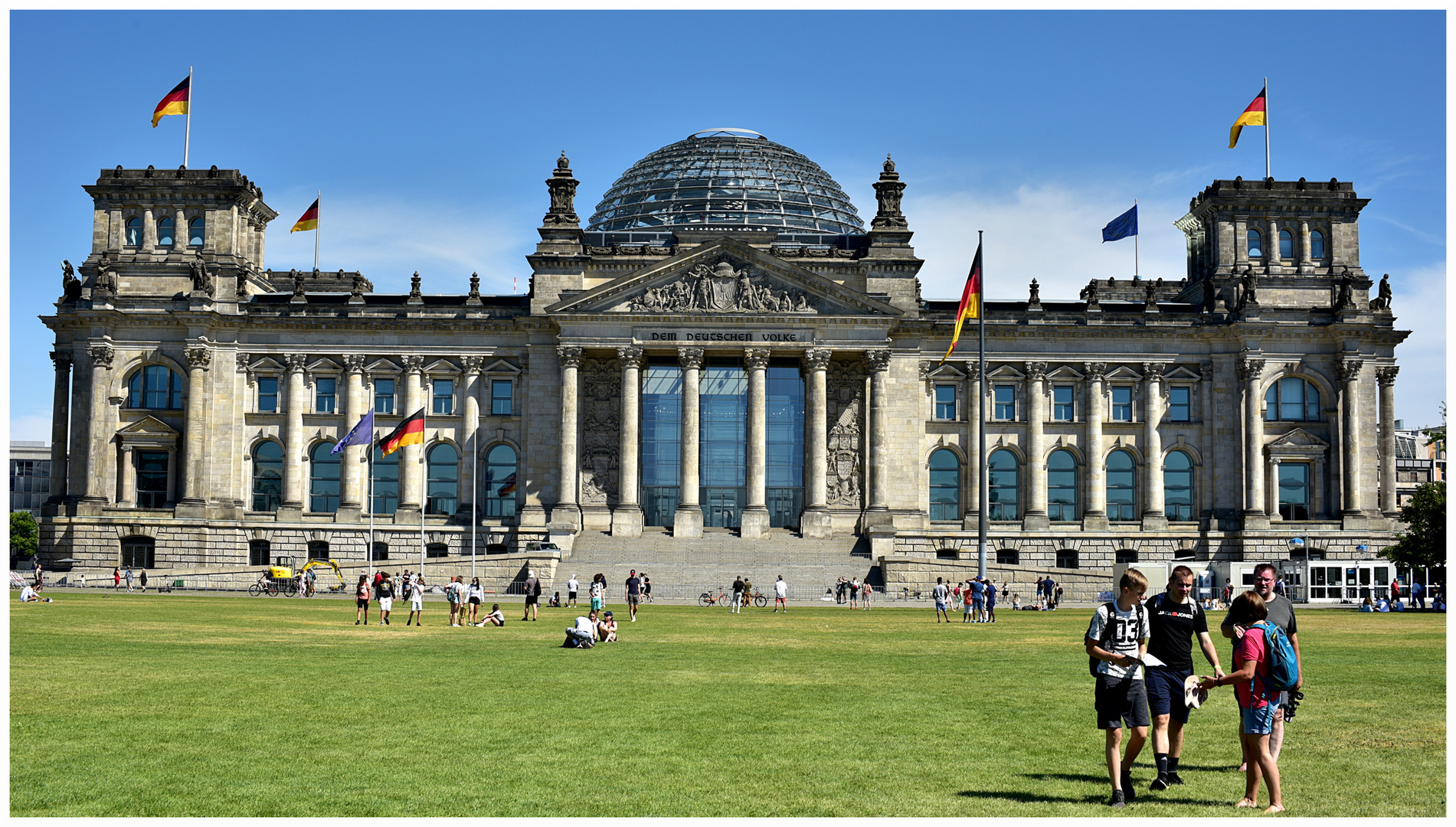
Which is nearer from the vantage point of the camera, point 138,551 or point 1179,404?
point 138,551

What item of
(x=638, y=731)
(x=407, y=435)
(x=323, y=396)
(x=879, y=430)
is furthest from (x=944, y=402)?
(x=638, y=731)

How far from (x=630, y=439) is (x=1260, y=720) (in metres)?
68.7

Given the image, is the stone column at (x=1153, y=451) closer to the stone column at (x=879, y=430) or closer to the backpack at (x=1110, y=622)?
the stone column at (x=879, y=430)

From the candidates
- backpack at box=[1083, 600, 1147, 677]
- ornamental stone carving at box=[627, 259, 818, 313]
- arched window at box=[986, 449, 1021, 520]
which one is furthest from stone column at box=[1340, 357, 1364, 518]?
backpack at box=[1083, 600, 1147, 677]

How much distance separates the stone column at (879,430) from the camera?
83688 millimetres

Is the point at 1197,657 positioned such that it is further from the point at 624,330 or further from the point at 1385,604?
the point at 624,330

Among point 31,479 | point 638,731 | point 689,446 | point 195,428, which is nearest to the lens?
point 638,731

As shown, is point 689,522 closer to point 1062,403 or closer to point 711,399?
point 711,399

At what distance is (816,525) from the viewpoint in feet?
271

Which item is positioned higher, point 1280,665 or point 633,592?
point 1280,665

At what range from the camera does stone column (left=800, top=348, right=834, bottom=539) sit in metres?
83.1

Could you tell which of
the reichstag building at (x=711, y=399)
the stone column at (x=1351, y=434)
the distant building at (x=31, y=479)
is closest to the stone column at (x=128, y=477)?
the reichstag building at (x=711, y=399)

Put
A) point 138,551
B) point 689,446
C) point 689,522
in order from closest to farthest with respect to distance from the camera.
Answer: point 689,522
point 689,446
point 138,551

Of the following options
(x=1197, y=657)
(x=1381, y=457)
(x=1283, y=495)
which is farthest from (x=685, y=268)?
Result: (x=1197, y=657)
